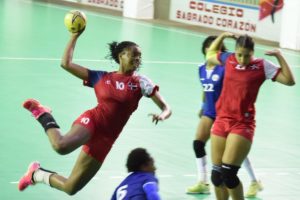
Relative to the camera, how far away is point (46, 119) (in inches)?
340

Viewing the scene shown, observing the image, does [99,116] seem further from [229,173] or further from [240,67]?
[240,67]

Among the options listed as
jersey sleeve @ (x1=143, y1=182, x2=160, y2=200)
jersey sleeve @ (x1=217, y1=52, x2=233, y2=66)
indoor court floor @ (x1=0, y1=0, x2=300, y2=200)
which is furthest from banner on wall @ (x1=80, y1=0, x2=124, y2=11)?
jersey sleeve @ (x1=143, y1=182, x2=160, y2=200)

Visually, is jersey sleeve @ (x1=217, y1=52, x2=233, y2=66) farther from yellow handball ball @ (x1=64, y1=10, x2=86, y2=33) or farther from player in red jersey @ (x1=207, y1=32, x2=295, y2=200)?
yellow handball ball @ (x1=64, y1=10, x2=86, y2=33)

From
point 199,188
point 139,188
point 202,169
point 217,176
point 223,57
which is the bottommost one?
point 199,188

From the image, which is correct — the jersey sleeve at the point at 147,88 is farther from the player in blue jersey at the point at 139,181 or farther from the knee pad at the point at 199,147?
the player in blue jersey at the point at 139,181

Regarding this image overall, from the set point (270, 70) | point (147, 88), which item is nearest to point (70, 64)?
point (147, 88)

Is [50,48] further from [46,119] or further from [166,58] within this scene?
[46,119]

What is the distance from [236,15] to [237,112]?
17717mm

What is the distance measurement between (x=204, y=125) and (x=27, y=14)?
64.6 ft

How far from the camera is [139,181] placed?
6816 mm

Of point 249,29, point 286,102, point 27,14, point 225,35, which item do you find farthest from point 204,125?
point 27,14

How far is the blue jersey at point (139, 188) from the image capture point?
668 centimetres

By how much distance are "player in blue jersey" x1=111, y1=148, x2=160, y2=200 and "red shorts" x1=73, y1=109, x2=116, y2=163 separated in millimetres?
1371

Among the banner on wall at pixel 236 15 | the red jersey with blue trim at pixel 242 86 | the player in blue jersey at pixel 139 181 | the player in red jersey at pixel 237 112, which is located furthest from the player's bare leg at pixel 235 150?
the banner on wall at pixel 236 15
